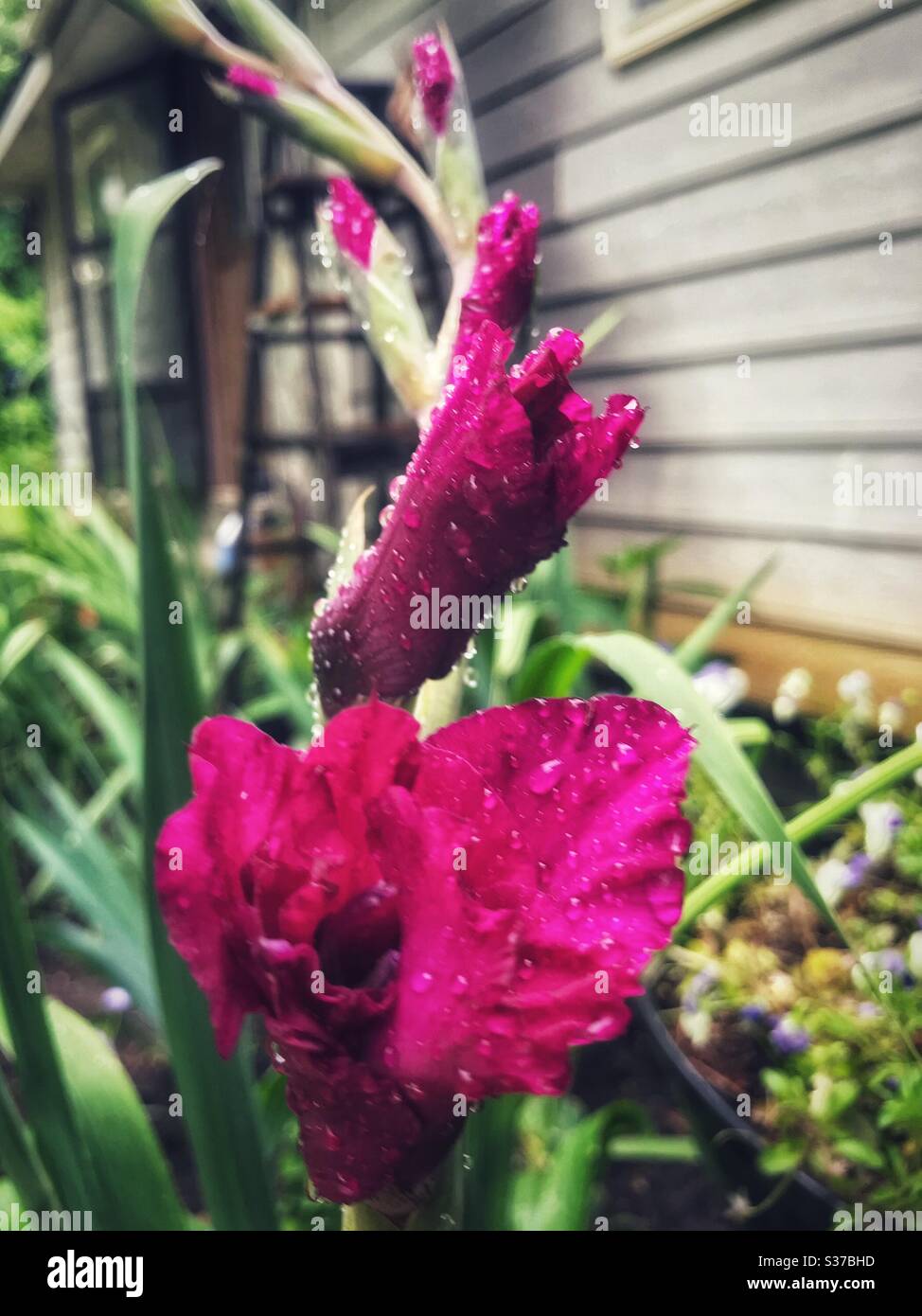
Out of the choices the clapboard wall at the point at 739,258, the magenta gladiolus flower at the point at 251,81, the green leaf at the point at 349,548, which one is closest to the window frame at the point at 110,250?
the clapboard wall at the point at 739,258

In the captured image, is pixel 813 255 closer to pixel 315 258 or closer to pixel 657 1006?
pixel 657 1006

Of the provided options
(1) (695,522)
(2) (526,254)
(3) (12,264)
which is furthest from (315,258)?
(2) (526,254)

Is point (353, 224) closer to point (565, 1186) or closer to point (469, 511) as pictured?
point (469, 511)

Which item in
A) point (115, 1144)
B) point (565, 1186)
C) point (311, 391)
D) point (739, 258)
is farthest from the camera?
point (311, 391)

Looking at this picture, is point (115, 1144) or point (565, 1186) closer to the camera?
point (115, 1144)

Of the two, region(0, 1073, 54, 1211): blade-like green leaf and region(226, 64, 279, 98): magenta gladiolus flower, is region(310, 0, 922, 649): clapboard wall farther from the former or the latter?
region(0, 1073, 54, 1211): blade-like green leaf

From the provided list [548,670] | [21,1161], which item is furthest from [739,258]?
[21,1161]

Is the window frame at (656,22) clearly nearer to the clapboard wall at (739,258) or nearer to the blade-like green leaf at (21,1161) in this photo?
the clapboard wall at (739,258)
